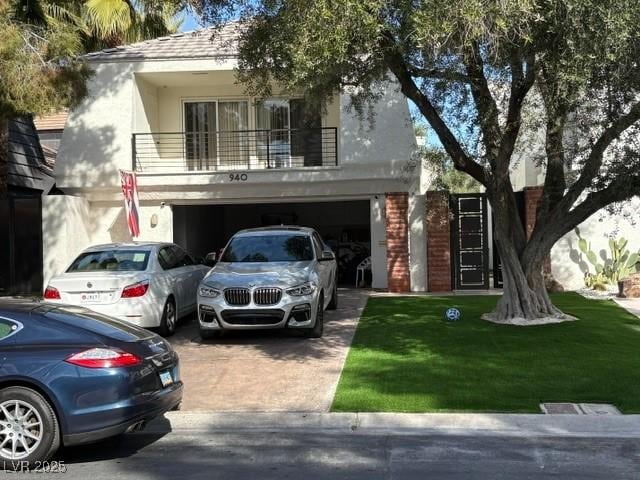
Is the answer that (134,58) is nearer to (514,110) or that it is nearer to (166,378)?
(514,110)

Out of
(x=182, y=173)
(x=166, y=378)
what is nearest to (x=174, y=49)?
(x=182, y=173)

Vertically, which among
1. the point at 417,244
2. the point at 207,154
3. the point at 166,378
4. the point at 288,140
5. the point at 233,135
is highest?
the point at 233,135

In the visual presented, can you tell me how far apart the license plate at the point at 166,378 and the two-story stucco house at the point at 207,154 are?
10.0 metres

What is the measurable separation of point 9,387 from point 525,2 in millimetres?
5917

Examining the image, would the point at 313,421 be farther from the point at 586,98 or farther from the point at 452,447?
the point at 586,98

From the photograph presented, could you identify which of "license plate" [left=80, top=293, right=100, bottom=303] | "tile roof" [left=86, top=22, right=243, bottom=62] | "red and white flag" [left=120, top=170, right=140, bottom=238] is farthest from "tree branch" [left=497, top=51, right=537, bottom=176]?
"tile roof" [left=86, top=22, right=243, bottom=62]

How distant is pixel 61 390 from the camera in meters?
5.23

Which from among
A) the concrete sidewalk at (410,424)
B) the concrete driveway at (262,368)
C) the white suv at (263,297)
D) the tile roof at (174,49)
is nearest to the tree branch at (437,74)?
the white suv at (263,297)

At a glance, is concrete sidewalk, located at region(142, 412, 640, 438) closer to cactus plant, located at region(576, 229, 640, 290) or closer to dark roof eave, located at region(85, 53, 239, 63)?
cactus plant, located at region(576, 229, 640, 290)

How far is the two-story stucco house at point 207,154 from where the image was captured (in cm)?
1580

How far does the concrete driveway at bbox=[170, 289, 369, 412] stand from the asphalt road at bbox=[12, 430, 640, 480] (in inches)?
33.1

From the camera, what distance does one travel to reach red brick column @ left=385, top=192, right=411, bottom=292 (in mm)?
16047

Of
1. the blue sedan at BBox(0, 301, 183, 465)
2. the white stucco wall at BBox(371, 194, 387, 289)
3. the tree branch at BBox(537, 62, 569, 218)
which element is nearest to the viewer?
the blue sedan at BBox(0, 301, 183, 465)

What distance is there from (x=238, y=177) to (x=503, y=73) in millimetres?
8316
